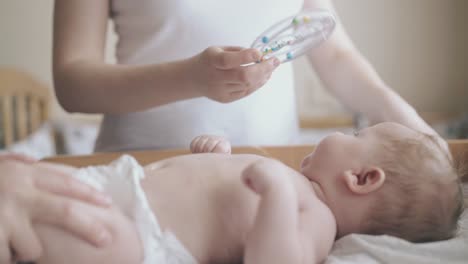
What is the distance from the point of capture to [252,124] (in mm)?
1097

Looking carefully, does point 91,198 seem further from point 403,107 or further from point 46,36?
point 46,36

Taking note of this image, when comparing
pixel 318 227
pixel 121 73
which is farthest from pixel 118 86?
pixel 318 227

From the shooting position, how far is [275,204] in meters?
0.55

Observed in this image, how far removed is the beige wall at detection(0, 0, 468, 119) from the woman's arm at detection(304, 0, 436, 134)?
53.1 inches

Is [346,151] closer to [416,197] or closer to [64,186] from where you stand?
[416,197]

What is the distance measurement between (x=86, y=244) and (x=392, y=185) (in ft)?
1.34

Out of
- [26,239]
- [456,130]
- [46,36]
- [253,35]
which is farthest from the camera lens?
[46,36]

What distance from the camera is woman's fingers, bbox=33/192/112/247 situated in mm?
509

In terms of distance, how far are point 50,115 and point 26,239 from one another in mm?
2212

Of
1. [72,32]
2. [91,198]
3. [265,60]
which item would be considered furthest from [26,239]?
[72,32]

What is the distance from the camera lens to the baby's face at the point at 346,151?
73 cm

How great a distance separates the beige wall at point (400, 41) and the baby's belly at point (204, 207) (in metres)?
1.98

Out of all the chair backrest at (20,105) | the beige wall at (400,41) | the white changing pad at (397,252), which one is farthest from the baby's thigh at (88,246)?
the beige wall at (400,41)

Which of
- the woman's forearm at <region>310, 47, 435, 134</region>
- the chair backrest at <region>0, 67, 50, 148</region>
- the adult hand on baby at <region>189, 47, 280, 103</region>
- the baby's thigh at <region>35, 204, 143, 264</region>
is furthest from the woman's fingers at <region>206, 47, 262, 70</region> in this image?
the chair backrest at <region>0, 67, 50, 148</region>
